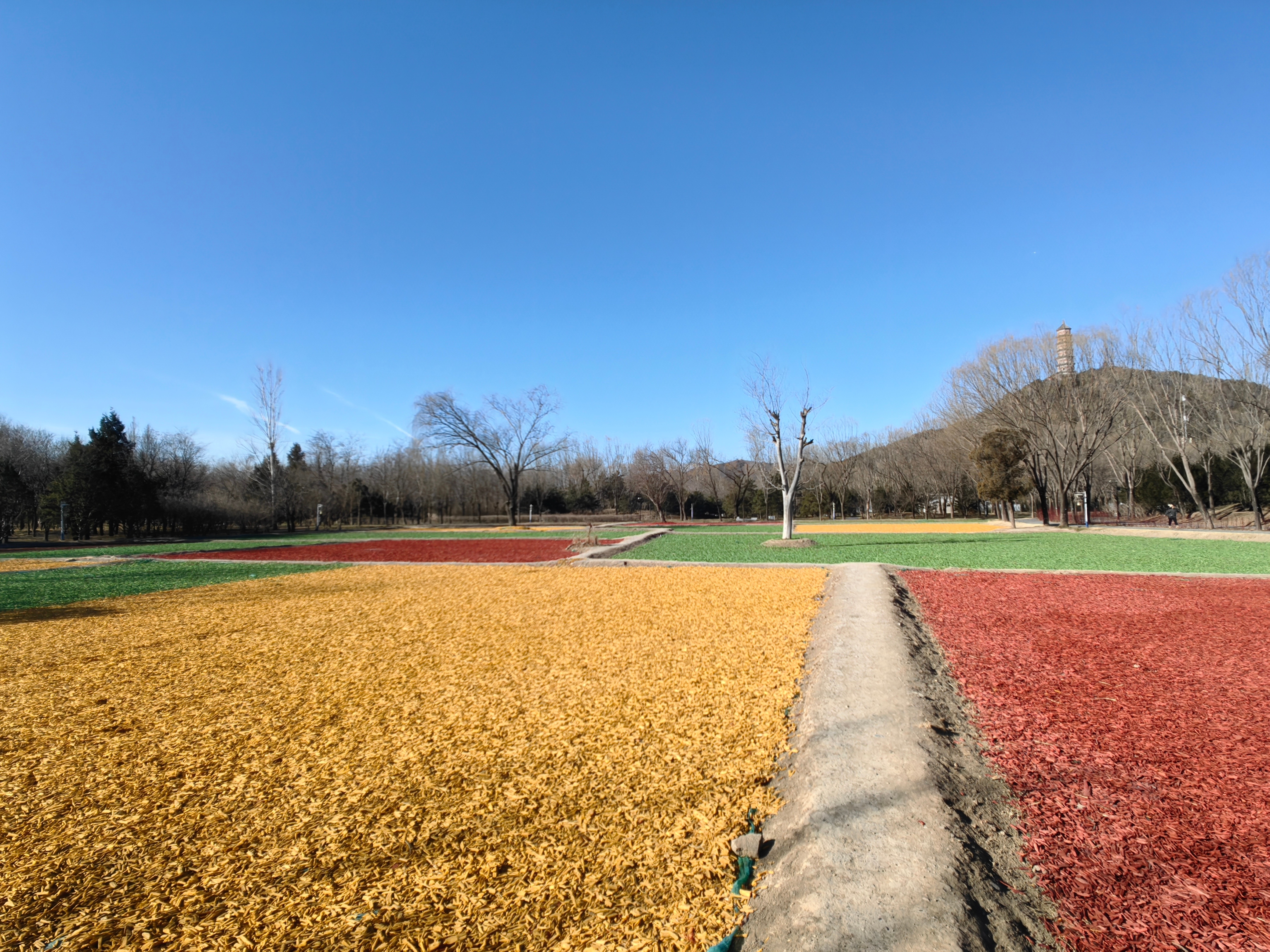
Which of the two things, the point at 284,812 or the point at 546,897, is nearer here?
the point at 546,897

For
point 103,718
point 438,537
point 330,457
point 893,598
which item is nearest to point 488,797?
point 103,718

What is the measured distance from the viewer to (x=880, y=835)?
2.55 m

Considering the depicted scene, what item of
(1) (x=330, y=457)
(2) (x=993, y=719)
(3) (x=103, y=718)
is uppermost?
(1) (x=330, y=457)

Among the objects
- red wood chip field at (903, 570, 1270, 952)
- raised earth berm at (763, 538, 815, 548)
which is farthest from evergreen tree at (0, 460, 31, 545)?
red wood chip field at (903, 570, 1270, 952)

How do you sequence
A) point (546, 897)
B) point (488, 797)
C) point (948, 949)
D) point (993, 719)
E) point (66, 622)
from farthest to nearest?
point (66, 622) < point (993, 719) < point (488, 797) < point (546, 897) < point (948, 949)

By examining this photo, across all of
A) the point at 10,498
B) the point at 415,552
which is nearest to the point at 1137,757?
the point at 415,552

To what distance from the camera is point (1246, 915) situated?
205 centimetres

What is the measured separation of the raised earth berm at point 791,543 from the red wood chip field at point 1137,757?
9.77 m

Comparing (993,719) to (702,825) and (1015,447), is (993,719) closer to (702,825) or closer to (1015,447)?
(702,825)

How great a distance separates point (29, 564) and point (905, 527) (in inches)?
1344

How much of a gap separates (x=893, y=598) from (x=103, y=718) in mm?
8396

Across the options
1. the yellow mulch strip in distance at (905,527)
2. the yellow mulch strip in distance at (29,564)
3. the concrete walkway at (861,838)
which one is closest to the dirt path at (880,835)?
the concrete walkway at (861,838)

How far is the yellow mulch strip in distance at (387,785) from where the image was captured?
2.15m

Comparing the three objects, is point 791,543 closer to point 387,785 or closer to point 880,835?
point 880,835
